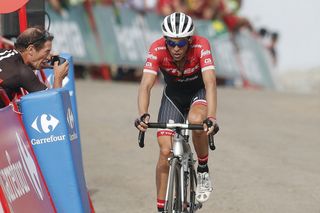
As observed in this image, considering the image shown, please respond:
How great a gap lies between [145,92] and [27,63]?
3.07 ft

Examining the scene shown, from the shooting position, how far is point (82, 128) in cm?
1384

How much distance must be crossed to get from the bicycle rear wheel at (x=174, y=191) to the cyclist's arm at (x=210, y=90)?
18.2 inches

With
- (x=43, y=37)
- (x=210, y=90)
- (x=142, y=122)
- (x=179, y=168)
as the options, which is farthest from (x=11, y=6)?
(x=179, y=168)

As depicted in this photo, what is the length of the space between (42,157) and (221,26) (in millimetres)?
15033

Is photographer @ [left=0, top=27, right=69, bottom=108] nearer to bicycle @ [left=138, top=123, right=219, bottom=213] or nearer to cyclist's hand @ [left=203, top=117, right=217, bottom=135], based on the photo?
bicycle @ [left=138, top=123, right=219, bottom=213]

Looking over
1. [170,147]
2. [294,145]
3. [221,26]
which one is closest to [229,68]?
[221,26]

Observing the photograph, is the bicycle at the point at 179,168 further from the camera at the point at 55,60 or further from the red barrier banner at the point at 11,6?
the red barrier banner at the point at 11,6

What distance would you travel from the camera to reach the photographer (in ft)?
24.2

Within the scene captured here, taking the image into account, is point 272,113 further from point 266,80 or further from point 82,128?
point 266,80

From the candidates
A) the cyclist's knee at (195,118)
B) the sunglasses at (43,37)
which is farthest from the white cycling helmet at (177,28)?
the sunglasses at (43,37)

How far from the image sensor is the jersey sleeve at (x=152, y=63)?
8.09 meters

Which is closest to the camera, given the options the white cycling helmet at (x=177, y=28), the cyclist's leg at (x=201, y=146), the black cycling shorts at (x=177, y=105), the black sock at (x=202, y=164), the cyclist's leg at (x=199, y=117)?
the white cycling helmet at (x=177, y=28)

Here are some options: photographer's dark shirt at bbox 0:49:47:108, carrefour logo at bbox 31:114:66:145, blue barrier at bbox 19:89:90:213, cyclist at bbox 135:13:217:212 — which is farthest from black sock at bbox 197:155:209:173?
photographer's dark shirt at bbox 0:49:47:108

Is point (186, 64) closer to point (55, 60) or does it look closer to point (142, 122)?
point (142, 122)
